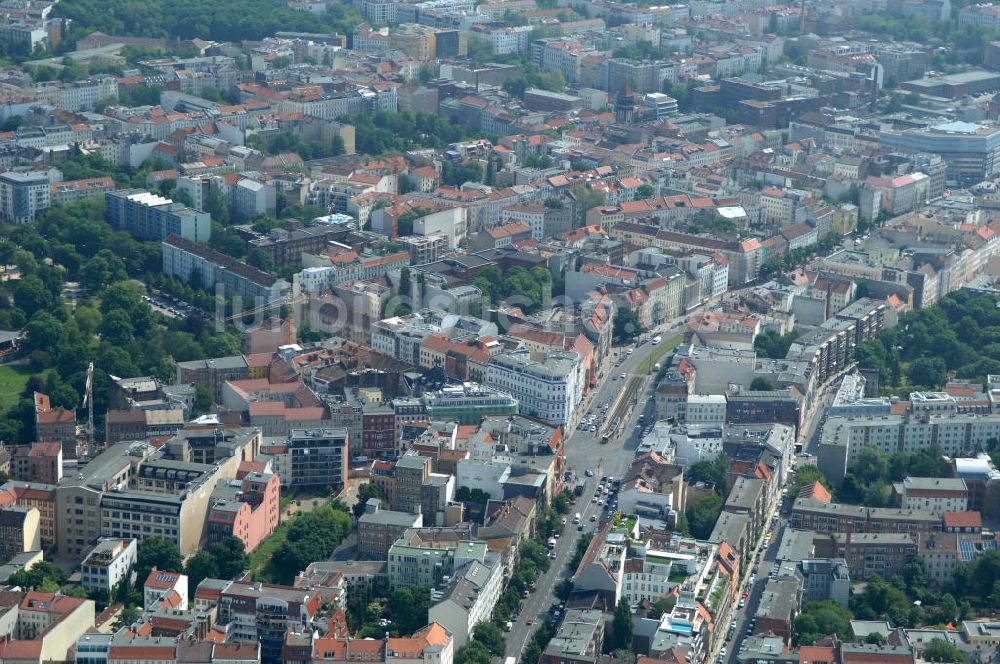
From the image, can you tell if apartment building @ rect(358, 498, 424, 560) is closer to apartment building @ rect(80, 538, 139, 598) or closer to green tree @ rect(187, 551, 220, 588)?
green tree @ rect(187, 551, 220, 588)

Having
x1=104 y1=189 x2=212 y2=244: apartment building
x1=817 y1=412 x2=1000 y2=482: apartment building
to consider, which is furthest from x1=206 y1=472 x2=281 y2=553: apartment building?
x1=104 y1=189 x2=212 y2=244: apartment building

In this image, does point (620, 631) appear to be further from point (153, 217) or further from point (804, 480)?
point (153, 217)

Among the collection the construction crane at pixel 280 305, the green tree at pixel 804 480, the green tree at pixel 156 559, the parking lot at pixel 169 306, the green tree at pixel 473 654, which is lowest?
the green tree at pixel 473 654

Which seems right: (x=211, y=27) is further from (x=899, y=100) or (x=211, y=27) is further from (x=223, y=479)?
(x=223, y=479)

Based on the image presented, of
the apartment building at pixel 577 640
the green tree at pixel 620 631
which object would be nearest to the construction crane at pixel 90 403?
the apartment building at pixel 577 640

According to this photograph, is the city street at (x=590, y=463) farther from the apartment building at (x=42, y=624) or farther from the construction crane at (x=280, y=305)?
the construction crane at (x=280, y=305)

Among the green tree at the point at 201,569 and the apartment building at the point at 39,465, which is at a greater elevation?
the apartment building at the point at 39,465

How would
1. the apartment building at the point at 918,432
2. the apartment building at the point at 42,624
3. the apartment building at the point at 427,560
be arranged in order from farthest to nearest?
the apartment building at the point at 918,432 < the apartment building at the point at 427,560 < the apartment building at the point at 42,624
